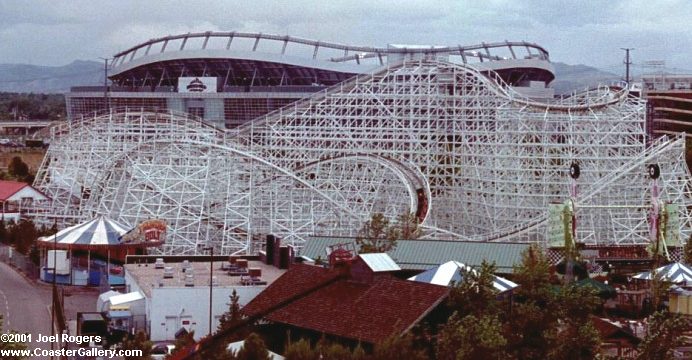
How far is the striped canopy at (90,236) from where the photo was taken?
1610 inches

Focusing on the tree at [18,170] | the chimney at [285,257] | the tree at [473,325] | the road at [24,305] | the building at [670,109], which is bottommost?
the road at [24,305]

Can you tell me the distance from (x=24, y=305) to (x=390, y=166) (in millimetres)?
18608

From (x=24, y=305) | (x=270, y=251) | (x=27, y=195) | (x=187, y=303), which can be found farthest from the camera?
(x=27, y=195)

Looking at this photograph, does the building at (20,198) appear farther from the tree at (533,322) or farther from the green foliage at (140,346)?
the tree at (533,322)

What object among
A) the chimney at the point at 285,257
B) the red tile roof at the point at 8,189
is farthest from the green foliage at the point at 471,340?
the red tile roof at the point at 8,189

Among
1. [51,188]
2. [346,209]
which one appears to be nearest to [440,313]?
[346,209]

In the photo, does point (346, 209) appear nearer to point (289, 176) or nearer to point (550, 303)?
point (289, 176)

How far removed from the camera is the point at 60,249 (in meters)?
41.4

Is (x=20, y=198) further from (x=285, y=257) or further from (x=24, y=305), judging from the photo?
(x=285, y=257)

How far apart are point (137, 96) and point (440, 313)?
57.8 meters

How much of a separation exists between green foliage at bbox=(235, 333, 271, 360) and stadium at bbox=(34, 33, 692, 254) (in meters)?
19.9

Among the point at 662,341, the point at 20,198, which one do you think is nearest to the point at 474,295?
the point at 662,341

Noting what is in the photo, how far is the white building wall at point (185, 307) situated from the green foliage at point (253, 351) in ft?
30.4

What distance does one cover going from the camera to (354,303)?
2428 centimetres
